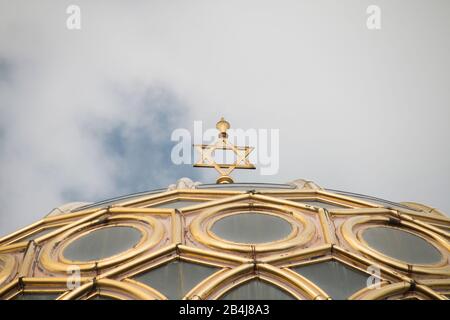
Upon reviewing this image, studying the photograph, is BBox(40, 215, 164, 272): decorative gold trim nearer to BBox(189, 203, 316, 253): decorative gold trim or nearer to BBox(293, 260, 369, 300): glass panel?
BBox(189, 203, 316, 253): decorative gold trim

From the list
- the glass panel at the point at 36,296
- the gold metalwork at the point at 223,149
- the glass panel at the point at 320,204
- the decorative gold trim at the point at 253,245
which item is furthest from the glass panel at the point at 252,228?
the gold metalwork at the point at 223,149

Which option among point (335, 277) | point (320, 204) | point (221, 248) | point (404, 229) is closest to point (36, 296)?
point (221, 248)

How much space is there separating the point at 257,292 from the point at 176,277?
1.40m

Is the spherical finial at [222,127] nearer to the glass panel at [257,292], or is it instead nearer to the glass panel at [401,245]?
the glass panel at [401,245]

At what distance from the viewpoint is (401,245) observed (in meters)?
14.7

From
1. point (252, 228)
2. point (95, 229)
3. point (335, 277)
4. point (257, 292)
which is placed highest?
point (252, 228)

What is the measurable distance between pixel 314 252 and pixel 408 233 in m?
2.50

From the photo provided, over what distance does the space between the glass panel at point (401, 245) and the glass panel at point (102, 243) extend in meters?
4.40

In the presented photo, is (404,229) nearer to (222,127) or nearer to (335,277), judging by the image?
(335,277)

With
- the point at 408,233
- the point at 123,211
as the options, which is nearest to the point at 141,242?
the point at 123,211

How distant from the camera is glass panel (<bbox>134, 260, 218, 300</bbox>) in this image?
12.8 m

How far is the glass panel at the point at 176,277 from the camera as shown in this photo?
12805 mm
